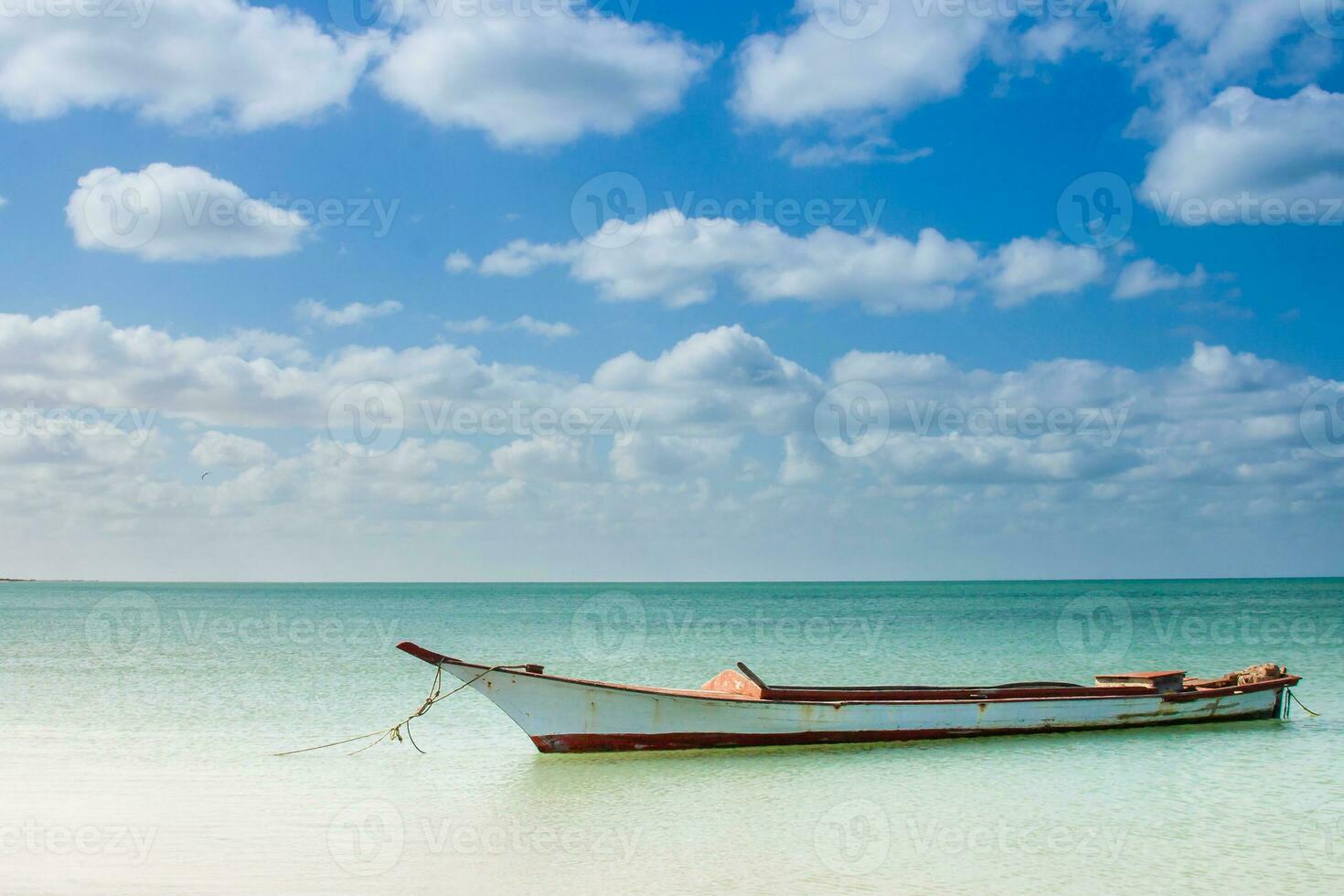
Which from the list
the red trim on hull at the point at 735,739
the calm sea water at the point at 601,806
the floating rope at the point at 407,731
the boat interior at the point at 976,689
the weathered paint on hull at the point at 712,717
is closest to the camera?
the calm sea water at the point at 601,806

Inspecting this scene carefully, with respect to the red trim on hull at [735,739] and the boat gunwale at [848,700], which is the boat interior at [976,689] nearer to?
the boat gunwale at [848,700]

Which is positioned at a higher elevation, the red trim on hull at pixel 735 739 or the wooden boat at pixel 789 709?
the wooden boat at pixel 789 709

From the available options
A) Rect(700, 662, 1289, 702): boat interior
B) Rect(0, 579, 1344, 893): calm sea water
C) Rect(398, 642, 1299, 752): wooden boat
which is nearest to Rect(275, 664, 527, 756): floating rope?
Rect(398, 642, 1299, 752): wooden boat

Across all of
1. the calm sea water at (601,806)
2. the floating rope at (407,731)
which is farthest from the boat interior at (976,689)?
the floating rope at (407,731)

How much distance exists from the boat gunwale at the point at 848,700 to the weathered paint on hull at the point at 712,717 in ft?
0.09

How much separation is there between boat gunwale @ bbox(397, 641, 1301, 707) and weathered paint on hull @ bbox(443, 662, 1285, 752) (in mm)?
26

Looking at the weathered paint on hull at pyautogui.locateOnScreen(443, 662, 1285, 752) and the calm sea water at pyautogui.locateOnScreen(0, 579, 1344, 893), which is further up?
the weathered paint on hull at pyautogui.locateOnScreen(443, 662, 1285, 752)

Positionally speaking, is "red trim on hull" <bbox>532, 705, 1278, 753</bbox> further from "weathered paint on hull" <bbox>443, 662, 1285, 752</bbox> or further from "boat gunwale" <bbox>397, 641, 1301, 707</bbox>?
"boat gunwale" <bbox>397, 641, 1301, 707</bbox>

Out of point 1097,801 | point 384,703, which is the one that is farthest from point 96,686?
point 1097,801

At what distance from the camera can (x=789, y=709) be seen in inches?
536

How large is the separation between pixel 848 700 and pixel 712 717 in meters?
1.93

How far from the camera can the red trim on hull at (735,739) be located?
43.5 feet

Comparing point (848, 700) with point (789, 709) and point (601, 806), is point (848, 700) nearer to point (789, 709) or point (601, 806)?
point (789, 709)

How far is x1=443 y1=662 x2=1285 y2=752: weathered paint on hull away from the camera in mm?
13102
